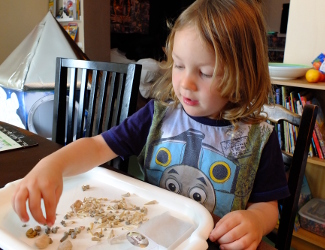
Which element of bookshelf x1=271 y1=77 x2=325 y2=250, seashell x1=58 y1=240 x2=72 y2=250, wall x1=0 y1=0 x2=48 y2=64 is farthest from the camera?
wall x1=0 y1=0 x2=48 y2=64

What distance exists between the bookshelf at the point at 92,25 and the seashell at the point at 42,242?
225cm

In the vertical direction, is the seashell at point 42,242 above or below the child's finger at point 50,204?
below

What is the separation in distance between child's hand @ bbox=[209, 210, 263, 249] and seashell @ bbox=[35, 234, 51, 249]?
237mm

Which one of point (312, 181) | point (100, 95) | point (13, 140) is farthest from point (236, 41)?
point (312, 181)

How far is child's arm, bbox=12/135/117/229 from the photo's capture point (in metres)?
0.46

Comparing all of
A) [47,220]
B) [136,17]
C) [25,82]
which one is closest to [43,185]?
[47,220]

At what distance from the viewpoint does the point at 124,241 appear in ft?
1.53

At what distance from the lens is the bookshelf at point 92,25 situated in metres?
2.47

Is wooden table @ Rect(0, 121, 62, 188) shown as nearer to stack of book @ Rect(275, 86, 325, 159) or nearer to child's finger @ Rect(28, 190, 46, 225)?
child's finger @ Rect(28, 190, 46, 225)

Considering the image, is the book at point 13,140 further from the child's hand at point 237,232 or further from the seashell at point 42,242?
the child's hand at point 237,232

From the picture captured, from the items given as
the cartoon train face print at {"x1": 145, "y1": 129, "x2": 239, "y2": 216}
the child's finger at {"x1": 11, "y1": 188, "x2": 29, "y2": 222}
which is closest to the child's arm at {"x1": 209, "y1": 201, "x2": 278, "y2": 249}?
the cartoon train face print at {"x1": 145, "y1": 129, "x2": 239, "y2": 216}

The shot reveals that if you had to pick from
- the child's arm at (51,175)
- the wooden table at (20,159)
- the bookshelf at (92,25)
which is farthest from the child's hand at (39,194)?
the bookshelf at (92,25)

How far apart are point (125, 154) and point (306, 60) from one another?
130 cm

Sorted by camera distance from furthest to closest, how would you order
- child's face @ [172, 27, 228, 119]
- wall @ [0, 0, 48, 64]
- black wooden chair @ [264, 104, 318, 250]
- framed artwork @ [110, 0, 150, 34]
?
framed artwork @ [110, 0, 150, 34] < wall @ [0, 0, 48, 64] < black wooden chair @ [264, 104, 318, 250] < child's face @ [172, 27, 228, 119]
